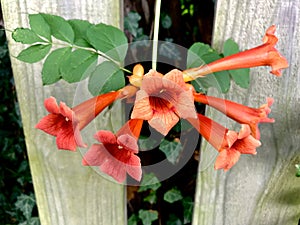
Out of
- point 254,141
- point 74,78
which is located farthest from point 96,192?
point 254,141

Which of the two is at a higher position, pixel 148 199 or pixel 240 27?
pixel 240 27

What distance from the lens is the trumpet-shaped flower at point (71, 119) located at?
27.7 inches

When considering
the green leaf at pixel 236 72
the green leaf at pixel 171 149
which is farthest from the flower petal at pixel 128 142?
the green leaf at pixel 171 149

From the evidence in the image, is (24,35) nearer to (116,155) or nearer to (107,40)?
(107,40)

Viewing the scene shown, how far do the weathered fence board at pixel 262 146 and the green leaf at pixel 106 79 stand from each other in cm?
29

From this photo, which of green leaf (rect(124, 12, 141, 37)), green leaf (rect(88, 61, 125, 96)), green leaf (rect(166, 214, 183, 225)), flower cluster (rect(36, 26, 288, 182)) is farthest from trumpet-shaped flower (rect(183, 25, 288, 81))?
green leaf (rect(166, 214, 183, 225))

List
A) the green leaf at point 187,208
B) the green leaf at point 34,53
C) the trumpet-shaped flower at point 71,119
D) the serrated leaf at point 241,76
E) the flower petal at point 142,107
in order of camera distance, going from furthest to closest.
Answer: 1. the green leaf at point 187,208
2. the serrated leaf at point 241,76
3. the green leaf at point 34,53
4. the trumpet-shaped flower at point 71,119
5. the flower petal at point 142,107

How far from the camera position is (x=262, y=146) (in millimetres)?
1118

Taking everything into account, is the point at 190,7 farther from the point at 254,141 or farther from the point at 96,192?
the point at 254,141

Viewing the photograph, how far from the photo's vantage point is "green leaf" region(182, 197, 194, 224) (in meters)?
1.43

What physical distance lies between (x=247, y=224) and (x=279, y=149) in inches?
9.6

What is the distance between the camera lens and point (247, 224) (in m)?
1.24

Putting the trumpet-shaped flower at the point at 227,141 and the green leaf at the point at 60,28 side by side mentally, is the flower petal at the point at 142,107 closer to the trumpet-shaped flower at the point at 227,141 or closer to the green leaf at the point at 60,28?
the trumpet-shaped flower at the point at 227,141

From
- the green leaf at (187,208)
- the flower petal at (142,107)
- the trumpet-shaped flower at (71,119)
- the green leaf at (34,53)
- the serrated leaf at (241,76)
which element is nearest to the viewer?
the flower petal at (142,107)
